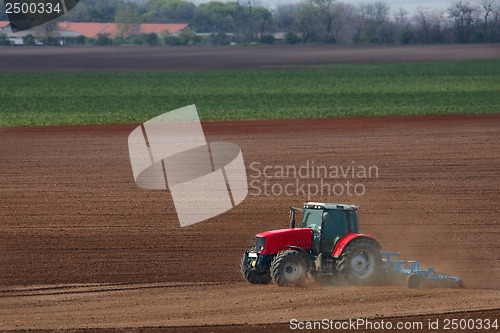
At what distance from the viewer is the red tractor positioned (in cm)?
1545

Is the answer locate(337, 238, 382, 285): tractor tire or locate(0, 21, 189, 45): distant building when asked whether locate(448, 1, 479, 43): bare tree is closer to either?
locate(0, 21, 189, 45): distant building

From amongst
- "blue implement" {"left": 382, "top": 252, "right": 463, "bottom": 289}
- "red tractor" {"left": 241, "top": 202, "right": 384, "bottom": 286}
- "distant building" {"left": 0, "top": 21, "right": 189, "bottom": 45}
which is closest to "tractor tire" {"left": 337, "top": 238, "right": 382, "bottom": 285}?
"red tractor" {"left": 241, "top": 202, "right": 384, "bottom": 286}

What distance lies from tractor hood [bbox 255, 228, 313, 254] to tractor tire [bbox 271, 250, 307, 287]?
27cm

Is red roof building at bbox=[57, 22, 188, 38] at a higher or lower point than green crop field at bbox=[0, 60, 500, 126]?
higher

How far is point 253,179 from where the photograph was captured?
86.5 feet

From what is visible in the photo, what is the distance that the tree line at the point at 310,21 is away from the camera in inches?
4197

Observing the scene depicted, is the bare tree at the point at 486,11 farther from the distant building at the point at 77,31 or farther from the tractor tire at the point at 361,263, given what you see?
the tractor tire at the point at 361,263

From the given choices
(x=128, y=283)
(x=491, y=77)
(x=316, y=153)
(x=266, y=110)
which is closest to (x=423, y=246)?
(x=128, y=283)

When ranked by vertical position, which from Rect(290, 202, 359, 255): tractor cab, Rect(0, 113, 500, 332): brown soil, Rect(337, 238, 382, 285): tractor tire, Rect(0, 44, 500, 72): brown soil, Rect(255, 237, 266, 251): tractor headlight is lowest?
Rect(0, 44, 500, 72): brown soil

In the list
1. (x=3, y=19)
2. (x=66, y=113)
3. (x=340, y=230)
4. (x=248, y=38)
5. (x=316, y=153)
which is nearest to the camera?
(x=340, y=230)

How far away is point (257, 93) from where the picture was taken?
57.7 m

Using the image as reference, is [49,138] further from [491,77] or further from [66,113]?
[491,77]

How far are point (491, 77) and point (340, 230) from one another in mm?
55048

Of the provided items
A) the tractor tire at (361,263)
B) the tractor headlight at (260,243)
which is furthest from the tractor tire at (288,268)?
the tractor tire at (361,263)
